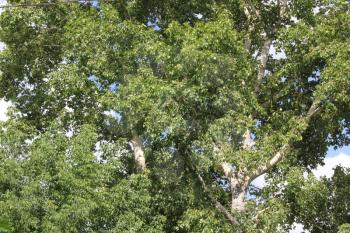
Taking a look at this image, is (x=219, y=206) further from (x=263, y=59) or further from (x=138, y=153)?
(x=263, y=59)

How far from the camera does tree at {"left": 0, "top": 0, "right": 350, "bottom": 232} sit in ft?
49.9

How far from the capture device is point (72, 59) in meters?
17.9

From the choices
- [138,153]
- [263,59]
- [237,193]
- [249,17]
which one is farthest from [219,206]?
[249,17]

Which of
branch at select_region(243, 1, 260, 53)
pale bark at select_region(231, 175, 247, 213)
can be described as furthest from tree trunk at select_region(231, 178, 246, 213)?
branch at select_region(243, 1, 260, 53)

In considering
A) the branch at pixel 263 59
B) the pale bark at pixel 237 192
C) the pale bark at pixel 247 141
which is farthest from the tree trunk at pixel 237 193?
the branch at pixel 263 59

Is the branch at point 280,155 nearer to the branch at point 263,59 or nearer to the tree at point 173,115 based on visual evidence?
the tree at point 173,115

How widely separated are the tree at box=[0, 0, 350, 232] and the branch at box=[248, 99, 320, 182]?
42 millimetres

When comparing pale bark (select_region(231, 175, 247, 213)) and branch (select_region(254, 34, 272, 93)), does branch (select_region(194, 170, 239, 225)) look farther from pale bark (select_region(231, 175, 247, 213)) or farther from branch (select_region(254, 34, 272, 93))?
branch (select_region(254, 34, 272, 93))

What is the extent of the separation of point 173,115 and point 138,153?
8.36ft

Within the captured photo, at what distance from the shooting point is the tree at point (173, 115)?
15203mm

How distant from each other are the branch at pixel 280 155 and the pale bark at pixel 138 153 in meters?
3.10

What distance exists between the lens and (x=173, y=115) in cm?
1580

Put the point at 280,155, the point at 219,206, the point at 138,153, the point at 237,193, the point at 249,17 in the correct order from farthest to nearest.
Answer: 1. the point at 249,17
2. the point at 138,153
3. the point at 237,193
4. the point at 280,155
5. the point at 219,206

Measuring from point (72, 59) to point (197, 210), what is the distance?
5756 millimetres
